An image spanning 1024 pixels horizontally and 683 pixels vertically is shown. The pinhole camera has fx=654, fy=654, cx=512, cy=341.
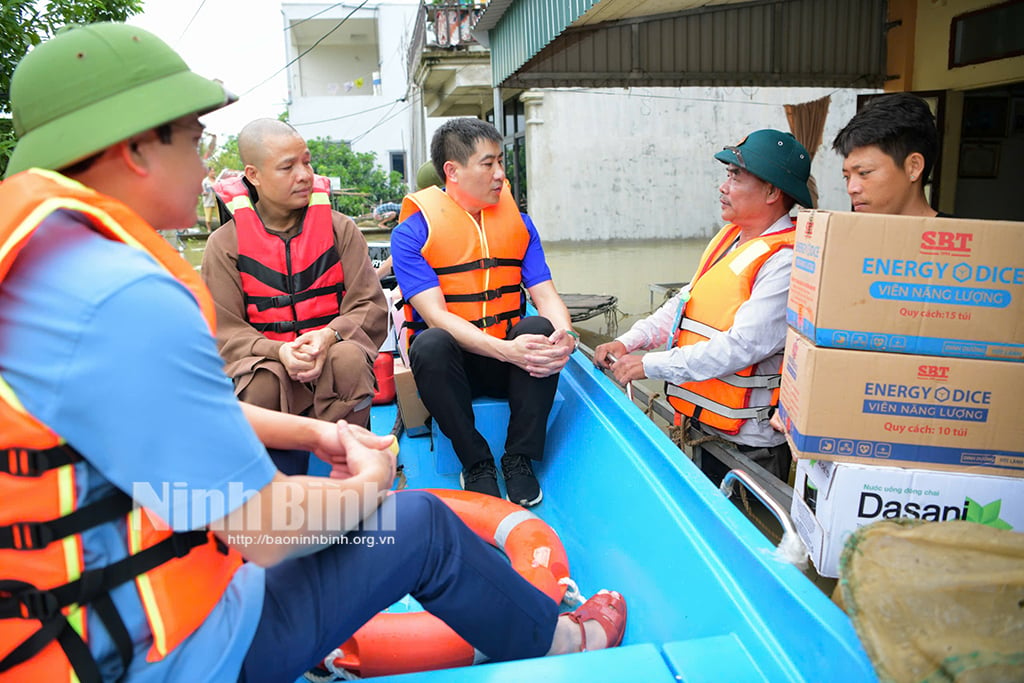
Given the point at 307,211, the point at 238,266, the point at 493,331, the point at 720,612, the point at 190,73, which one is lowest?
the point at 720,612

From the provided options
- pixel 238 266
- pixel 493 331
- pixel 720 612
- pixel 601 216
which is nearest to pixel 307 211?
pixel 238 266

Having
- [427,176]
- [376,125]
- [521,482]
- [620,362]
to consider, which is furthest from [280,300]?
[376,125]

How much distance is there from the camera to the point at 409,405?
2.82 metres

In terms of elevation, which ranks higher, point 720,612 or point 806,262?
point 806,262

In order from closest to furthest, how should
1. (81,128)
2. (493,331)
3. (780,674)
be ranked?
(81,128)
(780,674)
(493,331)

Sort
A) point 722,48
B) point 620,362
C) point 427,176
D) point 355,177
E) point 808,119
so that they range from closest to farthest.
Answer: point 620,362 < point 427,176 < point 722,48 < point 808,119 < point 355,177

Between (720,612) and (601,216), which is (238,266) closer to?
(720,612)

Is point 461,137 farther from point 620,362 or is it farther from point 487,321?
point 620,362

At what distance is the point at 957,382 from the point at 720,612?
24.1 inches

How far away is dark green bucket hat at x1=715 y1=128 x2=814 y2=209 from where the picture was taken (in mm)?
1980

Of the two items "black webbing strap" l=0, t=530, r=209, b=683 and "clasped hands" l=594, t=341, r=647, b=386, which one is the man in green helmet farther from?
"clasped hands" l=594, t=341, r=647, b=386

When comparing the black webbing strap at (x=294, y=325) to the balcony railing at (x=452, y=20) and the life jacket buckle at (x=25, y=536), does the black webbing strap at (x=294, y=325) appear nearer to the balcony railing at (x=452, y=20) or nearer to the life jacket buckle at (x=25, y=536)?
the life jacket buckle at (x=25, y=536)

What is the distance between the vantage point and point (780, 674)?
1.03 metres

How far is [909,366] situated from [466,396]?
1.36 metres
